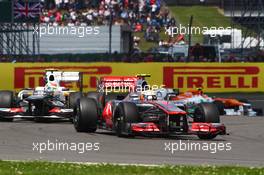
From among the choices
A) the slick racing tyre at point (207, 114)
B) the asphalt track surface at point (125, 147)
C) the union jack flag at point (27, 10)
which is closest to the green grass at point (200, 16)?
the union jack flag at point (27, 10)

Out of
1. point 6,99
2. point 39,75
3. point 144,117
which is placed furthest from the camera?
point 39,75

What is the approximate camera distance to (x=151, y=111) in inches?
670

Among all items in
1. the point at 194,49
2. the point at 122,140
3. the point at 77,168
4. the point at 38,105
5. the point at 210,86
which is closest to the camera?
the point at 77,168

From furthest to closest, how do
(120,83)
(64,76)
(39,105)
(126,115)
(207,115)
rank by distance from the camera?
(64,76) → (39,105) → (120,83) → (207,115) → (126,115)

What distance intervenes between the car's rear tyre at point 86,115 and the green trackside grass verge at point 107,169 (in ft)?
20.2

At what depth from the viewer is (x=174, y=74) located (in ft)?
103

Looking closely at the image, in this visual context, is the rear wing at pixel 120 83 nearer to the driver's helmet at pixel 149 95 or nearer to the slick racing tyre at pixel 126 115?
the driver's helmet at pixel 149 95

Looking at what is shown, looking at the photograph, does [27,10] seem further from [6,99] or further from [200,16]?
[200,16]

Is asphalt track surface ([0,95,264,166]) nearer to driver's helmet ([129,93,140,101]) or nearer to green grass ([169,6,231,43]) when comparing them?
driver's helmet ([129,93,140,101])

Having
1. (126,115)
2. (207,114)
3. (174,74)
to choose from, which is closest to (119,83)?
(126,115)

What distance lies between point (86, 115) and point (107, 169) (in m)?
6.86

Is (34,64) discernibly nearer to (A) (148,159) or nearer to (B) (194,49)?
(B) (194,49)

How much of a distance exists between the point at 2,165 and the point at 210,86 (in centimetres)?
2053

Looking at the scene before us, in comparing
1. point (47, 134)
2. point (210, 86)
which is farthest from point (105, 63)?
point (47, 134)
